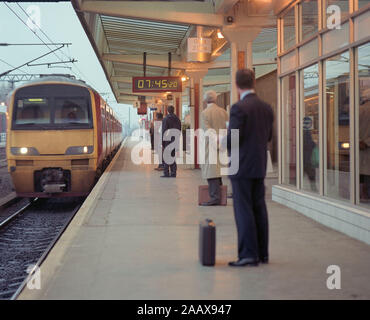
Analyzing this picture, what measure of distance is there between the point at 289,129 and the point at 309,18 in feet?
6.51

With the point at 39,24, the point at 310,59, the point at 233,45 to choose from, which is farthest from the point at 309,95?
the point at 39,24

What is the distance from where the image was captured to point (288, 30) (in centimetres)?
1020

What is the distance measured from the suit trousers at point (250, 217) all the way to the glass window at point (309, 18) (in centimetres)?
396

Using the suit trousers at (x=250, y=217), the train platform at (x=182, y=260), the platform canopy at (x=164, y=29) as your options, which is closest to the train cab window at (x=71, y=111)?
the platform canopy at (x=164, y=29)

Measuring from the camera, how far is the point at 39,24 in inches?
858

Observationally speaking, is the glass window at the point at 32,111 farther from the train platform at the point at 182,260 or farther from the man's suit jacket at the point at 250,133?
the man's suit jacket at the point at 250,133

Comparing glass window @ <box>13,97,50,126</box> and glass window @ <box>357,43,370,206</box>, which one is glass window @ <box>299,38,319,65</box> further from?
glass window @ <box>13,97,50,126</box>

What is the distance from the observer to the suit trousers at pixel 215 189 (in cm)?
986

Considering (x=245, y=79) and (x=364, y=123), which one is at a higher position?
(x=245, y=79)

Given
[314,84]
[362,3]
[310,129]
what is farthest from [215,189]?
[362,3]

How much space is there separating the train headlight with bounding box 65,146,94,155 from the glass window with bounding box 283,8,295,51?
16.8 feet

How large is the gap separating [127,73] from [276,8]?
2224 cm

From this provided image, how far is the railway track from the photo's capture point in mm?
7273

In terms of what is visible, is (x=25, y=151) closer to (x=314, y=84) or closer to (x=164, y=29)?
(x=314, y=84)
